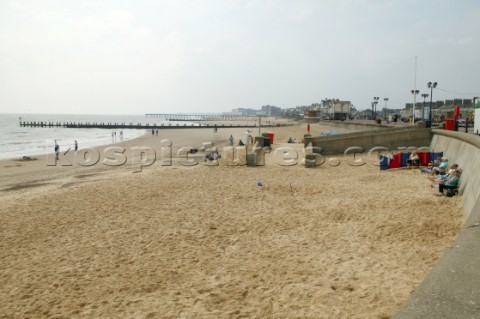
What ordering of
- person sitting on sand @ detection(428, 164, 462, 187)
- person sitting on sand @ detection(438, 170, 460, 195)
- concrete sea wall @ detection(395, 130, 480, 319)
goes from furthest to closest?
person sitting on sand @ detection(428, 164, 462, 187) < person sitting on sand @ detection(438, 170, 460, 195) < concrete sea wall @ detection(395, 130, 480, 319)

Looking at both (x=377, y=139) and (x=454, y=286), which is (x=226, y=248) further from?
(x=377, y=139)

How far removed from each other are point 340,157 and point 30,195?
15.6m

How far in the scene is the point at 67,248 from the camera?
7977mm

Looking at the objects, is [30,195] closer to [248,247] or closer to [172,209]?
[172,209]

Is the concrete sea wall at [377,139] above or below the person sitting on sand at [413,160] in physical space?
above

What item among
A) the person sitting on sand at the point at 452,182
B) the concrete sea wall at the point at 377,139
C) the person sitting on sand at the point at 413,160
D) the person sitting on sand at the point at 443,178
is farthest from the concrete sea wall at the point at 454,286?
the concrete sea wall at the point at 377,139

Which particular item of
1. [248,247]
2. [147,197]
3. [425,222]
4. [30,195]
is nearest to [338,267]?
[248,247]

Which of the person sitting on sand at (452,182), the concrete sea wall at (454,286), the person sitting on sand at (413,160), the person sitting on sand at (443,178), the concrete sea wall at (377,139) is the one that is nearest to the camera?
the concrete sea wall at (454,286)

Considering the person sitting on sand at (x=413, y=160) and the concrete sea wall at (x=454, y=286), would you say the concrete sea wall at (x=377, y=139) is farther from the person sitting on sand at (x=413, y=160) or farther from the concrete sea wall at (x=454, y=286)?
the concrete sea wall at (x=454, y=286)

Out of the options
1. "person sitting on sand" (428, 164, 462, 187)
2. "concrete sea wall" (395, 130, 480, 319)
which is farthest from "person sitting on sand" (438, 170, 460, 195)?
"concrete sea wall" (395, 130, 480, 319)

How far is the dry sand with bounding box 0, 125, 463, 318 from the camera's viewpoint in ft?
17.7

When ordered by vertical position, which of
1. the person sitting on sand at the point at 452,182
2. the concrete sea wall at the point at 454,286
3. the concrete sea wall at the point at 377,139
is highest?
the concrete sea wall at the point at 377,139

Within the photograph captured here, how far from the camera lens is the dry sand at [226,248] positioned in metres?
5.40

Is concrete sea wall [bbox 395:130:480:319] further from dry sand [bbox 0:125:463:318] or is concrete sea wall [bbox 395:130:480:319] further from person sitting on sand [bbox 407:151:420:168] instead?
person sitting on sand [bbox 407:151:420:168]
